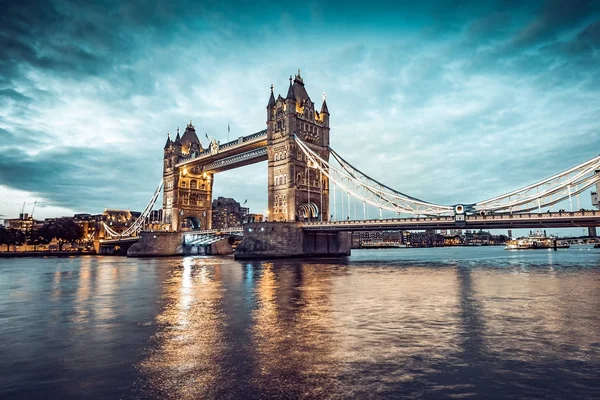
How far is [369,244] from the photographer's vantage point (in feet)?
639

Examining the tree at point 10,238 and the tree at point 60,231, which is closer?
the tree at point 10,238

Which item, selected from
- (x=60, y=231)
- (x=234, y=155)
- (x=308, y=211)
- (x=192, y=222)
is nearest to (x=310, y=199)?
(x=308, y=211)

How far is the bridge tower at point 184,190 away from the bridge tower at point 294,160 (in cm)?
2666

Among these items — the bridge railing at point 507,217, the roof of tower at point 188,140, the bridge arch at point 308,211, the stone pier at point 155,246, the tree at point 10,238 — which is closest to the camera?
the bridge railing at point 507,217

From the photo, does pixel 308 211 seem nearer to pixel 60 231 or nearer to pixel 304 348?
pixel 304 348

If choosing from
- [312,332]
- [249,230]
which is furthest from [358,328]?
[249,230]

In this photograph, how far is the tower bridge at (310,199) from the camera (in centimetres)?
3734

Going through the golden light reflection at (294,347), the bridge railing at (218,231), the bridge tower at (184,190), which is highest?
the bridge tower at (184,190)

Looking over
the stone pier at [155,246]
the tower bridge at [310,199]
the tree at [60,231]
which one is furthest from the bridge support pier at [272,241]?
the tree at [60,231]

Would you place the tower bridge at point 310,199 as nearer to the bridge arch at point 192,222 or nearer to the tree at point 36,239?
the bridge arch at point 192,222

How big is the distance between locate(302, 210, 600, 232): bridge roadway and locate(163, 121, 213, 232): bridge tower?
40252 millimetres

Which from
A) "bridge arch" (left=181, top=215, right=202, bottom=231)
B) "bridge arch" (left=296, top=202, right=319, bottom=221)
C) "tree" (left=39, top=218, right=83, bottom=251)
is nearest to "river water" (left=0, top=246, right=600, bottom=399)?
"bridge arch" (left=296, top=202, right=319, bottom=221)

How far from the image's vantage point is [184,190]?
Answer: 3031 inches

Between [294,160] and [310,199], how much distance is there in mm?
6382
